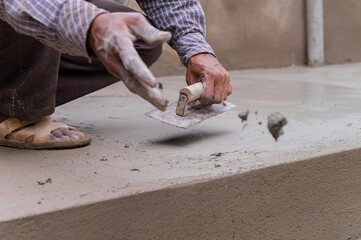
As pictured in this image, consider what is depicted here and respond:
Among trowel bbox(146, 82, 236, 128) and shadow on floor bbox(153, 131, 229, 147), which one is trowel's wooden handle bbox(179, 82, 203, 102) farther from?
shadow on floor bbox(153, 131, 229, 147)

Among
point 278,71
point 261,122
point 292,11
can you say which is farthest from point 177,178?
point 292,11

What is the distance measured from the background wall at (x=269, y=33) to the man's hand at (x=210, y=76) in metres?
2.65

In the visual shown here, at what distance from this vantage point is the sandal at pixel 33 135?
78.8 inches

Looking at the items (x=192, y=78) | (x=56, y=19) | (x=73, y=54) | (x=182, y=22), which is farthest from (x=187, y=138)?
(x=56, y=19)

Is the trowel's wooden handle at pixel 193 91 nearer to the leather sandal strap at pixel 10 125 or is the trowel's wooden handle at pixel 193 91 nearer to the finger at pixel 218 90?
the finger at pixel 218 90

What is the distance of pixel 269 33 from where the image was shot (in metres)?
5.45

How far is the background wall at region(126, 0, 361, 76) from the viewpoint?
505 cm

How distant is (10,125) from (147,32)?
0.98 meters

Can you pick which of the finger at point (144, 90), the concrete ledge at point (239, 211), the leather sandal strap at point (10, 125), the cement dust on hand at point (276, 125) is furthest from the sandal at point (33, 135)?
the finger at point (144, 90)

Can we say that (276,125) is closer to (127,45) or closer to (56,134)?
(56,134)

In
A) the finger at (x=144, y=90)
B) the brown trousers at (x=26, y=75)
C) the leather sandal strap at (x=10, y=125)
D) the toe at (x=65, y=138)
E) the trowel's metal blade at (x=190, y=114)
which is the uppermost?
the finger at (x=144, y=90)

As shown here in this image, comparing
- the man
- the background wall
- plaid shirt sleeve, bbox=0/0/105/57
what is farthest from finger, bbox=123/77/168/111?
the background wall

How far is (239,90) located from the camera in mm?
3783

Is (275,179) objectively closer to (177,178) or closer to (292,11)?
(177,178)
